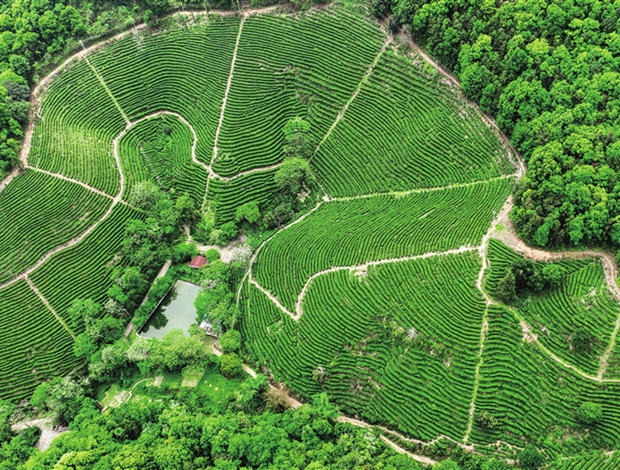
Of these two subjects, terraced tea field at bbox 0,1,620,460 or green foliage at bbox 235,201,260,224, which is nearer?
terraced tea field at bbox 0,1,620,460

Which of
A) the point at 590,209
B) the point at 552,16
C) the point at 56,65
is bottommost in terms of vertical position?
the point at 56,65

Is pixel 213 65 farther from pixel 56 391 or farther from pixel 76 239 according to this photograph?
pixel 56 391

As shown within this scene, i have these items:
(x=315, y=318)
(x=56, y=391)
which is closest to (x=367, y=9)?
(x=315, y=318)

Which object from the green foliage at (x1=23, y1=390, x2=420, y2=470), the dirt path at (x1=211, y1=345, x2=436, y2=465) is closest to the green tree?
→ the dirt path at (x1=211, y1=345, x2=436, y2=465)

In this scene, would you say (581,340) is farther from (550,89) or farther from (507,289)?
(550,89)

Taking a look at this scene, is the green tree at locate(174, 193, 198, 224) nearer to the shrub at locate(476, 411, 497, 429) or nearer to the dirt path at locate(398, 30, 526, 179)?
the dirt path at locate(398, 30, 526, 179)

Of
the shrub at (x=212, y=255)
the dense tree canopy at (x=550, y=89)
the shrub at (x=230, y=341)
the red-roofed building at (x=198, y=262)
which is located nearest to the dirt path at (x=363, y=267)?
the shrub at (x=230, y=341)

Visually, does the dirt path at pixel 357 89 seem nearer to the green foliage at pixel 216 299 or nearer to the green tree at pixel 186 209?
the green tree at pixel 186 209
